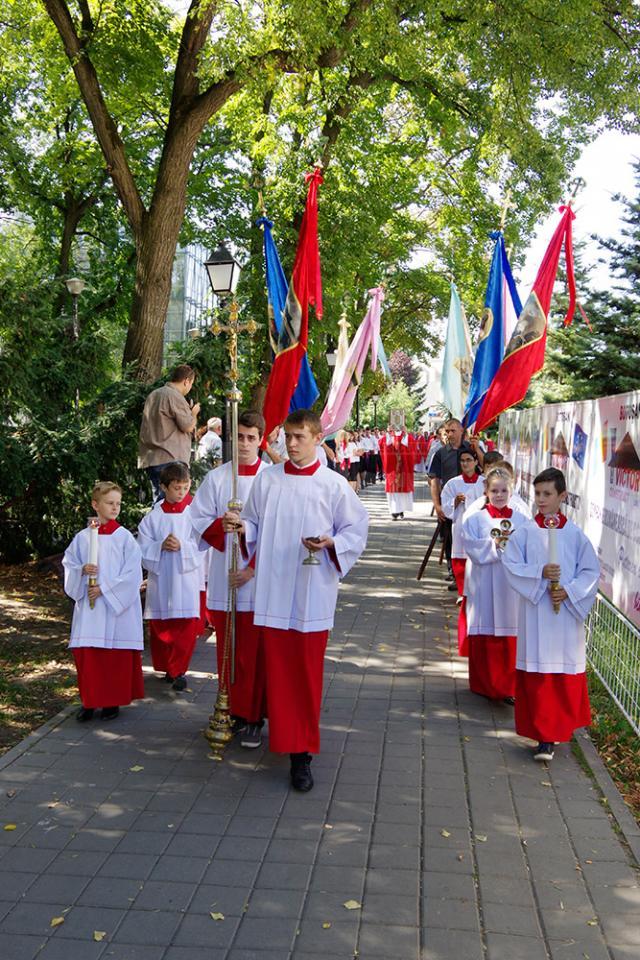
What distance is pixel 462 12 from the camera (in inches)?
505

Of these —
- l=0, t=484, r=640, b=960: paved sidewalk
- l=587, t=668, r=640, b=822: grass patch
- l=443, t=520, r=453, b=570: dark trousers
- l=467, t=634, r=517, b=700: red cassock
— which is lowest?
l=587, t=668, r=640, b=822: grass patch

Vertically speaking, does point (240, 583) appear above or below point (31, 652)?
above

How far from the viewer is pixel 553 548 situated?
6438 millimetres

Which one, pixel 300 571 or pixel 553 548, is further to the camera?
pixel 553 548

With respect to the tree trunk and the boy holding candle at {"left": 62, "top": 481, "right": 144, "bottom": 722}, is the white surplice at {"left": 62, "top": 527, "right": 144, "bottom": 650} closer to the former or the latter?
the boy holding candle at {"left": 62, "top": 481, "right": 144, "bottom": 722}

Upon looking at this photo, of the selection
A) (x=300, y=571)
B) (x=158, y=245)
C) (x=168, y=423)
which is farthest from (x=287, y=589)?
(x=158, y=245)

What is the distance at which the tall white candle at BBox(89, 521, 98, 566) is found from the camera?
7008mm

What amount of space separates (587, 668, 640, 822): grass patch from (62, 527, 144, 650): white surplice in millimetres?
3250

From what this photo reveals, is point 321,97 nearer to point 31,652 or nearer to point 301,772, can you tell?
point 31,652

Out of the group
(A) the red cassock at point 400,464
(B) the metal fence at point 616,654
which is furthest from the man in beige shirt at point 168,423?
(A) the red cassock at point 400,464

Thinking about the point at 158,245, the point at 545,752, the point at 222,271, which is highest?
the point at 158,245

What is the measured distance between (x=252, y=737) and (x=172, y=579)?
191 cm

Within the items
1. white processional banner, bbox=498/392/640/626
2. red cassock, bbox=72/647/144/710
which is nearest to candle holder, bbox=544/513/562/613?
white processional banner, bbox=498/392/640/626

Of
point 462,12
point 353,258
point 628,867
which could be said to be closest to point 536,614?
point 628,867
